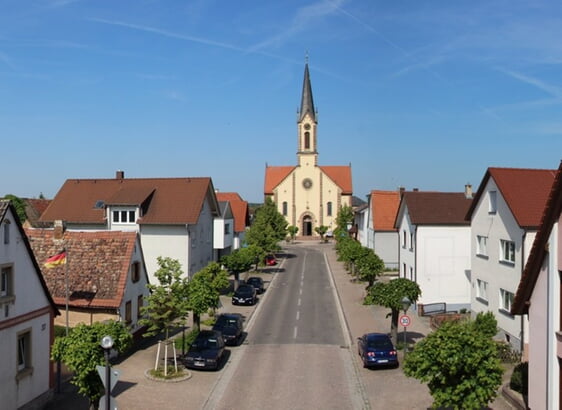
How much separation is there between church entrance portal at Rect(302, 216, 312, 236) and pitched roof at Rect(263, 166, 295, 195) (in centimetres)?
898

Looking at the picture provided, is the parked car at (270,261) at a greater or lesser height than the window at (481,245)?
lesser

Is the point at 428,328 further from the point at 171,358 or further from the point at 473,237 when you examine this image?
the point at 171,358

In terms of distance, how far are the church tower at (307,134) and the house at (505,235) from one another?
75132 mm

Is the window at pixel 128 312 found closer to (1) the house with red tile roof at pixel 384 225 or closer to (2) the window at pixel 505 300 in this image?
(2) the window at pixel 505 300

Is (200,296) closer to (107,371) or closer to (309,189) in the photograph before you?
(107,371)

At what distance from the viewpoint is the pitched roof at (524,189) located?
84.1 feet

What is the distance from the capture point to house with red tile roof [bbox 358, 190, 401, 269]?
55.3 metres

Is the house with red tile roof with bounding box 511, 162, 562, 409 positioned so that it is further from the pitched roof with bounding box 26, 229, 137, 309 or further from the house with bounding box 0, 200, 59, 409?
the pitched roof with bounding box 26, 229, 137, 309

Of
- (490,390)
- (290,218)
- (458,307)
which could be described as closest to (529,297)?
(490,390)

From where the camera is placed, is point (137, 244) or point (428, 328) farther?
point (428, 328)

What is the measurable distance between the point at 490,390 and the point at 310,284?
36.5 metres

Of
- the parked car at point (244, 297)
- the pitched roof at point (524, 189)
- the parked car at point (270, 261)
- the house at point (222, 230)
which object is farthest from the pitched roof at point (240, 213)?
the pitched roof at point (524, 189)

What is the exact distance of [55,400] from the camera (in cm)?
1958

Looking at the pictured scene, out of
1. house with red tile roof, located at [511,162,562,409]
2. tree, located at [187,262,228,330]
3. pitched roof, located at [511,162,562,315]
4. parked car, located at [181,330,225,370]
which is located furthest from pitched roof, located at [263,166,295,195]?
house with red tile roof, located at [511,162,562,409]
